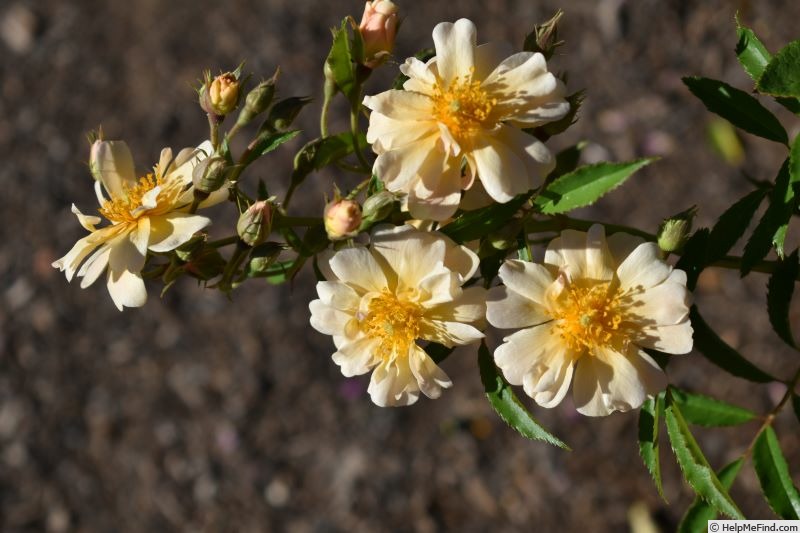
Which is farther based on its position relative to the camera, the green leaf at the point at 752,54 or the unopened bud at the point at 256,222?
the green leaf at the point at 752,54

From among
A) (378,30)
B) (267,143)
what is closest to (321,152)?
(267,143)

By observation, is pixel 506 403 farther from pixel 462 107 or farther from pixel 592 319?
pixel 462 107

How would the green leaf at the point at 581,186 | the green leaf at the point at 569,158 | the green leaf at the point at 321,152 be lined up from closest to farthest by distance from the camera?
the green leaf at the point at 581,186
the green leaf at the point at 321,152
the green leaf at the point at 569,158

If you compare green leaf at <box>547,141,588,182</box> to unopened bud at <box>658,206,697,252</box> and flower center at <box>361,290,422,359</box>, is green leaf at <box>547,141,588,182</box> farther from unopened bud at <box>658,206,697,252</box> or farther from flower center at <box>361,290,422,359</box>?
flower center at <box>361,290,422,359</box>

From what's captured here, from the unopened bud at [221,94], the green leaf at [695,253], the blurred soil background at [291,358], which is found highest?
the unopened bud at [221,94]

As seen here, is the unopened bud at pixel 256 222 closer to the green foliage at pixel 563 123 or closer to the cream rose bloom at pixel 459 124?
the cream rose bloom at pixel 459 124

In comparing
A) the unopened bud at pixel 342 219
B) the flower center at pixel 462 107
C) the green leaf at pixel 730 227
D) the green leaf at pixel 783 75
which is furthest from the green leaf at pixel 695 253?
the unopened bud at pixel 342 219

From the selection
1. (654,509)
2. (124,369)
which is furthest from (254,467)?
(654,509)
